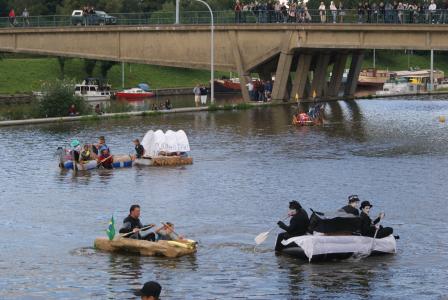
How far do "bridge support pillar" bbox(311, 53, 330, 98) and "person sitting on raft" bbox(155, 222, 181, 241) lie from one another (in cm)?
5701

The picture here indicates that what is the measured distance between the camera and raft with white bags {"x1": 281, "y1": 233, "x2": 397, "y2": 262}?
89.0 ft

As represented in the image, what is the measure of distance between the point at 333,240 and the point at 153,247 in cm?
445

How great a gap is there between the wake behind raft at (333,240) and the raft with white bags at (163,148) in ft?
61.3

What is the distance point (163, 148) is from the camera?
46.2 m

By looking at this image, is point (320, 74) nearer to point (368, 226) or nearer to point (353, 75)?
point (353, 75)

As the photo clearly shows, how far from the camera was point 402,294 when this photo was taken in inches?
965

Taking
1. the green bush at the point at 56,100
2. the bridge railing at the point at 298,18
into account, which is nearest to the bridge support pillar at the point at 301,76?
the bridge railing at the point at 298,18

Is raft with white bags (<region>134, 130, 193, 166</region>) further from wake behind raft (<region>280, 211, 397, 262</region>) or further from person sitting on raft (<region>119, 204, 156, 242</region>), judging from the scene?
wake behind raft (<region>280, 211, 397, 262</region>)

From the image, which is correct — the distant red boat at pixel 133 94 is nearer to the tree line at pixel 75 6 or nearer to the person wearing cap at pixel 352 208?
the tree line at pixel 75 6

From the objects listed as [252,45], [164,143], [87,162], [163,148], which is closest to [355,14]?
[252,45]

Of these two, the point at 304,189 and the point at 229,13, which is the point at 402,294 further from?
the point at 229,13

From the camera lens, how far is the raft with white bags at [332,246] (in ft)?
89.0

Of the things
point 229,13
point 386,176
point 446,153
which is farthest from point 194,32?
point 386,176

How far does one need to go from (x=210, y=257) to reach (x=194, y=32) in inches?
2145
